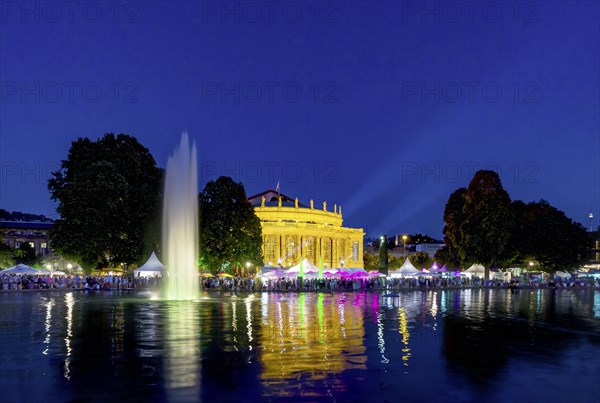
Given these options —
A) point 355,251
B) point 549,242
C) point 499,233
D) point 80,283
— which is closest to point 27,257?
point 80,283

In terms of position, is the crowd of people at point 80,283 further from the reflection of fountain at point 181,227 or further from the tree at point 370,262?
the tree at point 370,262

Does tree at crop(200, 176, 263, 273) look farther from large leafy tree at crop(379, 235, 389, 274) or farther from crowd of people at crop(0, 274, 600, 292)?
large leafy tree at crop(379, 235, 389, 274)

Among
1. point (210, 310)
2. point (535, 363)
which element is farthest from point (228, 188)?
point (535, 363)

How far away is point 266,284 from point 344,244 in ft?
224

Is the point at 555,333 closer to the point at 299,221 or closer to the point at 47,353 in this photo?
the point at 47,353

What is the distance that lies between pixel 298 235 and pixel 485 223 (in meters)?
→ 39.9

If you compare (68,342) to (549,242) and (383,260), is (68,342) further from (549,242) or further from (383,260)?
(549,242)

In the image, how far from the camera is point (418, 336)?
23625 mm

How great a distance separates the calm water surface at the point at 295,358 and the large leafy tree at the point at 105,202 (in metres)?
33.3

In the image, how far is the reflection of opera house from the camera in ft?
375

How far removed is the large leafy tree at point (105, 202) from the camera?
6353cm

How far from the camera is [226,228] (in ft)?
232

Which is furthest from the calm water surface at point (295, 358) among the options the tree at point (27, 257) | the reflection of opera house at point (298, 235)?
the reflection of opera house at point (298, 235)

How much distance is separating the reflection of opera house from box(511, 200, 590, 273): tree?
118ft
